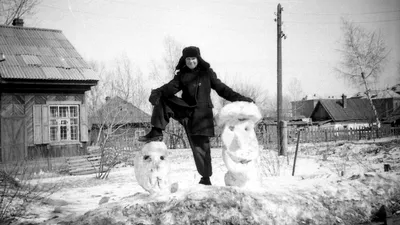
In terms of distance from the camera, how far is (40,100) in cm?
1144

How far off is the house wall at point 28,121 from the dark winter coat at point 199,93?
8.64 metres

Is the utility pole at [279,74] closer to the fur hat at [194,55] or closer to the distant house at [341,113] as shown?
the fur hat at [194,55]

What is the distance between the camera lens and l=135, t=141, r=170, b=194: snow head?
341 cm

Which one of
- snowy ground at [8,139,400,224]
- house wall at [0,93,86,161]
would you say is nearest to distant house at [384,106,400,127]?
snowy ground at [8,139,400,224]

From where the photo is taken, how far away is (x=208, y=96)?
3.95m

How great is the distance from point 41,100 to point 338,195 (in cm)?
1036

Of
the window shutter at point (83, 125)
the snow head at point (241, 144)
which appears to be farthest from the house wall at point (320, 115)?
the snow head at point (241, 144)

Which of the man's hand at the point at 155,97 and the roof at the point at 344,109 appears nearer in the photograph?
the man's hand at the point at 155,97

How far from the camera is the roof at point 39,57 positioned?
1108 cm

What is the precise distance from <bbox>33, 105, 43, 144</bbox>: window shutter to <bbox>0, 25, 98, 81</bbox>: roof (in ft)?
3.56

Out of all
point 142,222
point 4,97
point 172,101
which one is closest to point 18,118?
point 4,97

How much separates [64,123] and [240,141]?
9691mm

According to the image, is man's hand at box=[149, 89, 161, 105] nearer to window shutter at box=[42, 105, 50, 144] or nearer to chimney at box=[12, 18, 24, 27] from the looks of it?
window shutter at box=[42, 105, 50, 144]

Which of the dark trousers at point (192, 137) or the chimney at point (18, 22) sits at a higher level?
the chimney at point (18, 22)
